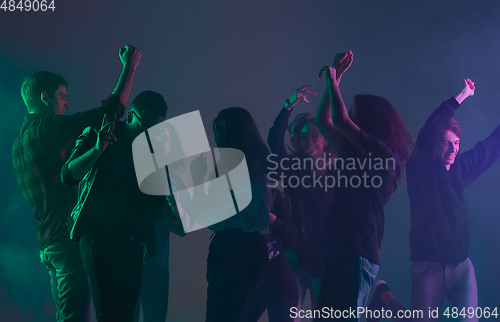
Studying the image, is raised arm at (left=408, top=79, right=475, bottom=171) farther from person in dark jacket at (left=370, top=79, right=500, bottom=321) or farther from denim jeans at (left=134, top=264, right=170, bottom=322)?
denim jeans at (left=134, top=264, right=170, bottom=322)

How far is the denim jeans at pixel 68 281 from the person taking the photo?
1.83 metres

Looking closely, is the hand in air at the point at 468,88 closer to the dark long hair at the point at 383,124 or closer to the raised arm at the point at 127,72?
the dark long hair at the point at 383,124

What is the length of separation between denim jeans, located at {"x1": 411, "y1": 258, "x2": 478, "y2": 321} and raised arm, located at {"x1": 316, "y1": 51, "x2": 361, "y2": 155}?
1.13 meters

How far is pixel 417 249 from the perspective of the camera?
2.48 m

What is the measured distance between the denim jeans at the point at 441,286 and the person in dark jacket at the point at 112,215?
168cm

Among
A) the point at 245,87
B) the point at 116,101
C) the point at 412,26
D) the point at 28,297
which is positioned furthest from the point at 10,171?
the point at 412,26

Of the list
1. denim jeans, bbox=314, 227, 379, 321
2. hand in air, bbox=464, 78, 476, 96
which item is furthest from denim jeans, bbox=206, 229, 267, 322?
hand in air, bbox=464, 78, 476, 96

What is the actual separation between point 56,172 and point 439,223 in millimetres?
2279

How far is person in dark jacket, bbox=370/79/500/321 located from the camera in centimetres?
238

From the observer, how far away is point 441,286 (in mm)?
2365

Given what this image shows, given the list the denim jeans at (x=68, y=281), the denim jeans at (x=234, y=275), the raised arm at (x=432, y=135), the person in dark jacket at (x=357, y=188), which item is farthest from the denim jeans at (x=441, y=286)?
the denim jeans at (x=68, y=281)

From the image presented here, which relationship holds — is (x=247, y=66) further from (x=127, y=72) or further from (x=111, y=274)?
(x=111, y=274)

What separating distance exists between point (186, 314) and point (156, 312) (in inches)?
29.3

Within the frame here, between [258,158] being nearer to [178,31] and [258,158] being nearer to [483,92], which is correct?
[178,31]
